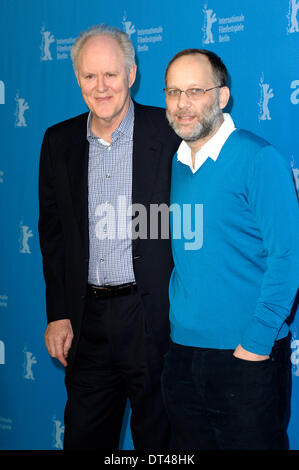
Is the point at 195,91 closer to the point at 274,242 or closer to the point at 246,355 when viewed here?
the point at 274,242

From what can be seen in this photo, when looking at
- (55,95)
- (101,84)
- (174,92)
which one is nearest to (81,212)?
(101,84)

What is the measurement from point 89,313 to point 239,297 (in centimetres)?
65

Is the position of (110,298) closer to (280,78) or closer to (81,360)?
(81,360)

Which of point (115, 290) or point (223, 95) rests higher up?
point (223, 95)

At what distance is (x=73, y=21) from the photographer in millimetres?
2756

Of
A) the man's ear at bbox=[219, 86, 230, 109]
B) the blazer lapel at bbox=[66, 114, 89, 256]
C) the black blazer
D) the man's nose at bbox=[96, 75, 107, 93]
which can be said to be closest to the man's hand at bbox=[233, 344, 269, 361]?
the black blazer

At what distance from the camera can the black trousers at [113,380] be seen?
2004 millimetres

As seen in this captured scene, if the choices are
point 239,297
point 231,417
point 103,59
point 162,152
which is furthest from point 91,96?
point 231,417

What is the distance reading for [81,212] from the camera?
6.79 feet

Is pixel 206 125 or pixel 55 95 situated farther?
pixel 55 95

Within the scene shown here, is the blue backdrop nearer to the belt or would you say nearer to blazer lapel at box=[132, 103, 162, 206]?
blazer lapel at box=[132, 103, 162, 206]

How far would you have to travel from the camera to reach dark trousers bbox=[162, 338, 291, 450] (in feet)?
5.42

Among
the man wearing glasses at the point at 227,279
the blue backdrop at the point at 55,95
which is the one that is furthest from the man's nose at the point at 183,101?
the blue backdrop at the point at 55,95

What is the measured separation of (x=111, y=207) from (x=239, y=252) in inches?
22.6
